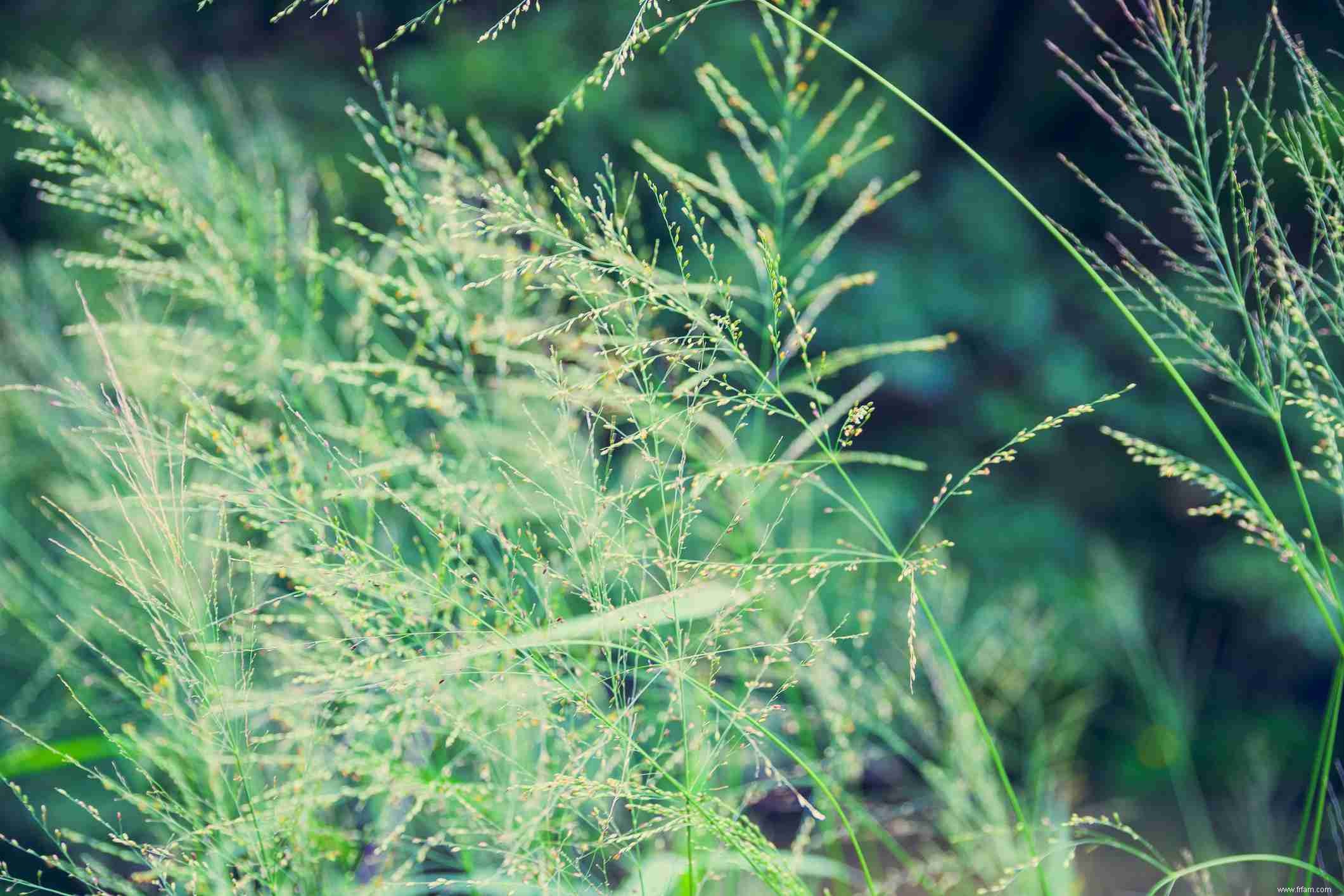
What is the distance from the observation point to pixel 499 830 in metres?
0.70

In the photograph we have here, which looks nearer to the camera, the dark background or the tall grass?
the tall grass

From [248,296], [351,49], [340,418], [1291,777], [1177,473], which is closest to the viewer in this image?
[1177,473]

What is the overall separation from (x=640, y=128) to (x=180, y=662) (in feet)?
6.36

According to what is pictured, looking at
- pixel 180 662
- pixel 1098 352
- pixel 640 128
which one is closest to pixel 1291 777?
pixel 1098 352

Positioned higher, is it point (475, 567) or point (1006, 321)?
point (475, 567)

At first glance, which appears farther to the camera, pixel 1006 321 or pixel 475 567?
pixel 1006 321

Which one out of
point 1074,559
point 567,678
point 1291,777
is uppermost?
point 567,678

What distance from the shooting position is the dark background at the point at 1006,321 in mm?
2318

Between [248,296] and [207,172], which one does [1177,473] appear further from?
[207,172]

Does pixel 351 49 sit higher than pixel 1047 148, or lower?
higher

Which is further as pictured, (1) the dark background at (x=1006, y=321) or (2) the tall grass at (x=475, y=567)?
(1) the dark background at (x=1006, y=321)

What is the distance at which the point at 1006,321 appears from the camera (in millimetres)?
2350

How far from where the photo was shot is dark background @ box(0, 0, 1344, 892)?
2.32 meters

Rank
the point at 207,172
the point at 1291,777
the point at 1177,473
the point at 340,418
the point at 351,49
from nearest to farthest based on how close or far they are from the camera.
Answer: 1. the point at 1177,473
2. the point at 340,418
3. the point at 207,172
4. the point at 1291,777
5. the point at 351,49
